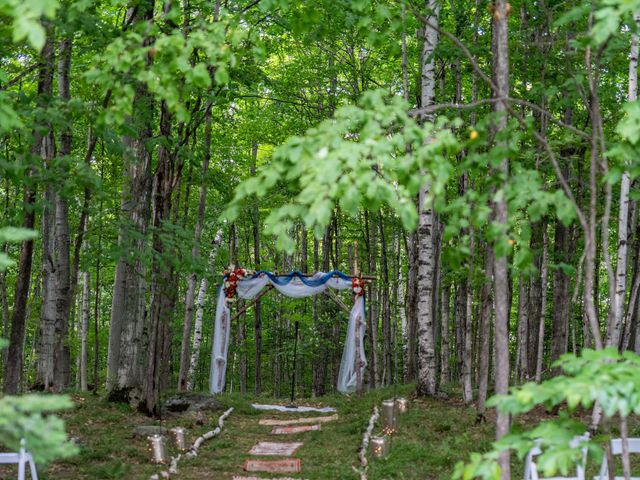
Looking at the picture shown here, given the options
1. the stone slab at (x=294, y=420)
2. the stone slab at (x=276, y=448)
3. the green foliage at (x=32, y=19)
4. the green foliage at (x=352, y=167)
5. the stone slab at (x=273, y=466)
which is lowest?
the stone slab at (x=294, y=420)

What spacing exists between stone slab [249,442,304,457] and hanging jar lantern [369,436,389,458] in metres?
1.26

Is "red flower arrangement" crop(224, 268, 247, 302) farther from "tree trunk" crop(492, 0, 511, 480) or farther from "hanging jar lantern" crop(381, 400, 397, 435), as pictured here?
"tree trunk" crop(492, 0, 511, 480)

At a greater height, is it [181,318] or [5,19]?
[5,19]

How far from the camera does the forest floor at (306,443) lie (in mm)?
7434

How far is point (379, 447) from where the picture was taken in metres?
8.20

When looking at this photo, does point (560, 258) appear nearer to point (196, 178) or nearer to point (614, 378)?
point (196, 178)

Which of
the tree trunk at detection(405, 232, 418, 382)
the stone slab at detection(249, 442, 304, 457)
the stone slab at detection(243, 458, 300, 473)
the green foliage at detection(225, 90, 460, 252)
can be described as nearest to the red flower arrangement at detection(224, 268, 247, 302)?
the tree trunk at detection(405, 232, 418, 382)

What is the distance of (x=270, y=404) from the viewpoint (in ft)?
48.8

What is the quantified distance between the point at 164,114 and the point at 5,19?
385cm

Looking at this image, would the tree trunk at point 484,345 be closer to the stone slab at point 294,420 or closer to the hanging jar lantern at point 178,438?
the stone slab at point 294,420

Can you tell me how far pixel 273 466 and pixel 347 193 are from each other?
19.2 ft

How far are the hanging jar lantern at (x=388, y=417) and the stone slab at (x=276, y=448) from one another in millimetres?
1218

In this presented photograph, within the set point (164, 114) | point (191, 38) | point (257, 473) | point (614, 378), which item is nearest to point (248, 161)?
point (164, 114)

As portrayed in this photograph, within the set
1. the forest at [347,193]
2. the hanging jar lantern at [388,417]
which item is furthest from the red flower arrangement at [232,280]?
the hanging jar lantern at [388,417]
